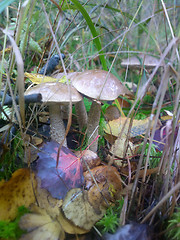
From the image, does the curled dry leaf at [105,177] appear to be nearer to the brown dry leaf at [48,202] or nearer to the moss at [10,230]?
the brown dry leaf at [48,202]

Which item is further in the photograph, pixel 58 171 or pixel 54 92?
pixel 54 92

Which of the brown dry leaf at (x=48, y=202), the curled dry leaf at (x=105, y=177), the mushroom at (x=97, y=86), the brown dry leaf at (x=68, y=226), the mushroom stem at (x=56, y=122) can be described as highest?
the mushroom at (x=97, y=86)

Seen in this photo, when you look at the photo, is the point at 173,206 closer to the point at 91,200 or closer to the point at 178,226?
the point at 178,226

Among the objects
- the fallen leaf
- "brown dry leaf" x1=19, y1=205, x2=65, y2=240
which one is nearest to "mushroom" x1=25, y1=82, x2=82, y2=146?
the fallen leaf

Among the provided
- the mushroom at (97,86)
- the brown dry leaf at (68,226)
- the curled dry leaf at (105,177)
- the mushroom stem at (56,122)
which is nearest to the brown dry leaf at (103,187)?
the curled dry leaf at (105,177)

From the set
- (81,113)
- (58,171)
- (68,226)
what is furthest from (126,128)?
(68,226)

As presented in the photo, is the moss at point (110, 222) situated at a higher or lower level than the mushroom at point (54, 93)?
lower

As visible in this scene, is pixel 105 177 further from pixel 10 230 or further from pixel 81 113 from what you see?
pixel 81 113

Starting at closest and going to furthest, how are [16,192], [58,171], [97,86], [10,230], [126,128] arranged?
1. [10,230]
2. [16,192]
3. [58,171]
4. [97,86]
5. [126,128]
